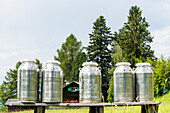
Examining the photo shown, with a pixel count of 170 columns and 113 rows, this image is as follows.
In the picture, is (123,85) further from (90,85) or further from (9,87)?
(9,87)

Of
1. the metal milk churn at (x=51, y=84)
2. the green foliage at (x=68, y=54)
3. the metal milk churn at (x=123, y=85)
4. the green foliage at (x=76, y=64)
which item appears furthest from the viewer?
the green foliage at (x=68, y=54)

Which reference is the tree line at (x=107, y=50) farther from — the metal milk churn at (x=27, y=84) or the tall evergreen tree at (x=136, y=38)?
the metal milk churn at (x=27, y=84)

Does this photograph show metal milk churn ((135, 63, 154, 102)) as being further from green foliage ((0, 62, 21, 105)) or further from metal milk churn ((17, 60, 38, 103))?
Result: green foliage ((0, 62, 21, 105))

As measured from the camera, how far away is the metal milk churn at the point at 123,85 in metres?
4.30

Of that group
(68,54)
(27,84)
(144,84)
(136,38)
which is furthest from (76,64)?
(27,84)

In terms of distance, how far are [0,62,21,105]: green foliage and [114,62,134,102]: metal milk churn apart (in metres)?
30.7

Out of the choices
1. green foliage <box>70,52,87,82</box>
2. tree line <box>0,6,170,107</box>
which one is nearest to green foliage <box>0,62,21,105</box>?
tree line <box>0,6,170,107</box>

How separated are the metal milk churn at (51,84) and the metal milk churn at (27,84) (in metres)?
0.17

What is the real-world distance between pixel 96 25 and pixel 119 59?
29.4ft

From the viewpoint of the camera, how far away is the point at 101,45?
3684cm

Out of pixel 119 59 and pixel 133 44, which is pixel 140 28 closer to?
pixel 133 44

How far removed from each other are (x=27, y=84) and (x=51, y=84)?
422mm

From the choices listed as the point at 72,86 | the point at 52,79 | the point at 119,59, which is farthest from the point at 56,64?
the point at 119,59

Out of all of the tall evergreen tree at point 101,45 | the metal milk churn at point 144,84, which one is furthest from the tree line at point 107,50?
the metal milk churn at point 144,84
